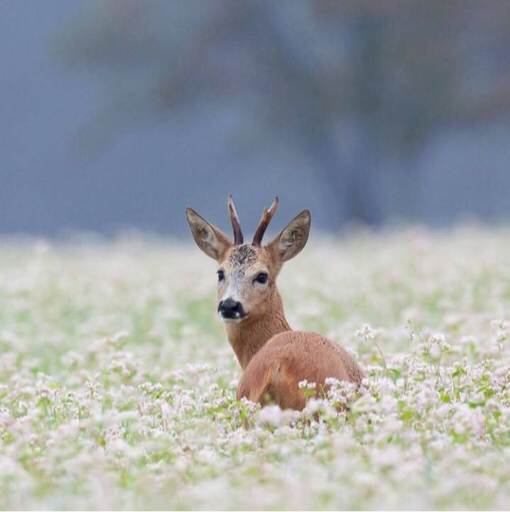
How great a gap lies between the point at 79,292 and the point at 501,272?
4526 mm

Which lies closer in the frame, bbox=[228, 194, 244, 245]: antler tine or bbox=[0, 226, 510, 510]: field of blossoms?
bbox=[0, 226, 510, 510]: field of blossoms

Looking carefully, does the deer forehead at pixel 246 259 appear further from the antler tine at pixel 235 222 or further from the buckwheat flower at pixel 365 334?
the buckwheat flower at pixel 365 334

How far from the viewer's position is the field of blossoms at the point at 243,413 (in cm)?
500

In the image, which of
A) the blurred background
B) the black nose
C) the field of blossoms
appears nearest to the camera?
the field of blossoms

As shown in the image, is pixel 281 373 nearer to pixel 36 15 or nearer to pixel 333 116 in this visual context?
pixel 333 116

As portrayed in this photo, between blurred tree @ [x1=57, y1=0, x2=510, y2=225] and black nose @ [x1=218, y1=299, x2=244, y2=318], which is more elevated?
blurred tree @ [x1=57, y1=0, x2=510, y2=225]

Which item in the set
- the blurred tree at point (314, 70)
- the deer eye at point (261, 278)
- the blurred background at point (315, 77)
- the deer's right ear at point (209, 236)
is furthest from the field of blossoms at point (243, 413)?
the blurred tree at point (314, 70)

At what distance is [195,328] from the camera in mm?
11992

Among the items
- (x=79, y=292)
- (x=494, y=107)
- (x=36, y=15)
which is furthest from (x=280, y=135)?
(x=36, y=15)

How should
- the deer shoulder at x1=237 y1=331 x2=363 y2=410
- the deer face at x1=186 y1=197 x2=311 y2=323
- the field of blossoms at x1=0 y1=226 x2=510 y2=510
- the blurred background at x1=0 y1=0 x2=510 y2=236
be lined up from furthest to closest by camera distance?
the blurred background at x1=0 y1=0 x2=510 y2=236
the deer face at x1=186 y1=197 x2=311 y2=323
the deer shoulder at x1=237 y1=331 x2=363 y2=410
the field of blossoms at x1=0 y1=226 x2=510 y2=510

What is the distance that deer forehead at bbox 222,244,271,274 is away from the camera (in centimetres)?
783

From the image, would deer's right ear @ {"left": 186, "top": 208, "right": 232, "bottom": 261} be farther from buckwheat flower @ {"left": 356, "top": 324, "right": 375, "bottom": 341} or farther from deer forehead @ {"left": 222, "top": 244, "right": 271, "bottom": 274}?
buckwheat flower @ {"left": 356, "top": 324, "right": 375, "bottom": 341}

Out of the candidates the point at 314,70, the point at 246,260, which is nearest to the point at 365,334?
the point at 246,260

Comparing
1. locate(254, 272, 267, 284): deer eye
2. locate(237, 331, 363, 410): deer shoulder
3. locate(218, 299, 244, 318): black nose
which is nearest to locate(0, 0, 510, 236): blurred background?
locate(254, 272, 267, 284): deer eye
